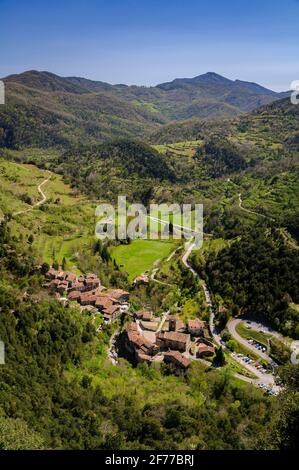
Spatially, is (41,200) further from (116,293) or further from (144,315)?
(144,315)

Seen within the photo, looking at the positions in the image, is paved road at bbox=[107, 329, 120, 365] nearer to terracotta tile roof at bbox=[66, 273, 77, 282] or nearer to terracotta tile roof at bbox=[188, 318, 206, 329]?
terracotta tile roof at bbox=[188, 318, 206, 329]

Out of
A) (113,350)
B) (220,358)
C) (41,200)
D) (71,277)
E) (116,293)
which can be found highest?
(41,200)

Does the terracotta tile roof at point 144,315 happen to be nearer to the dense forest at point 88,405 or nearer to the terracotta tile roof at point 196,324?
the terracotta tile roof at point 196,324

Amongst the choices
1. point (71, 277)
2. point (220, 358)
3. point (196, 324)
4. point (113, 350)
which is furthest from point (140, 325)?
point (71, 277)

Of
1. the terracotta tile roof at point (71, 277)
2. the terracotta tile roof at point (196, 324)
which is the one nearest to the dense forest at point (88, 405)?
the terracotta tile roof at point (196, 324)

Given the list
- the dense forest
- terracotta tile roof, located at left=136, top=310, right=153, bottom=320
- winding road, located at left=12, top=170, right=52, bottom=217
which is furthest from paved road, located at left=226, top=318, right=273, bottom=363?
A: winding road, located at left=12, top=170, right=52, bottom=217
